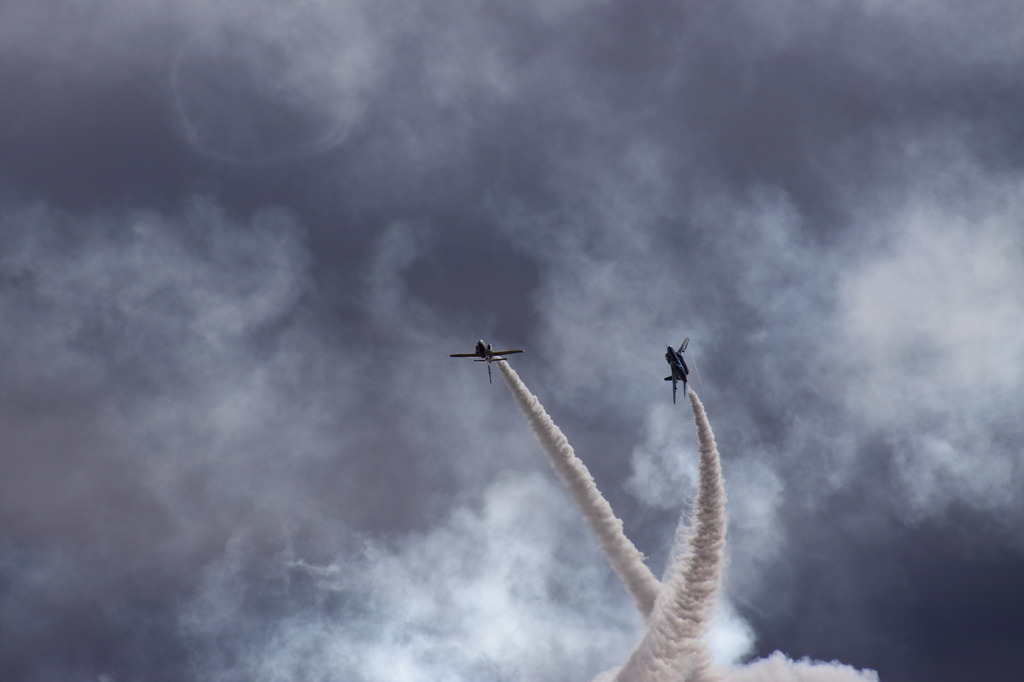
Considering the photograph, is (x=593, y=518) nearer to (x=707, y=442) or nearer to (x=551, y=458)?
(x=551, y=458)

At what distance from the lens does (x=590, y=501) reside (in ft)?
495

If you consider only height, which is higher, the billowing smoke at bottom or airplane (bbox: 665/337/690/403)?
airplane (bbox: 665/337/690/403)

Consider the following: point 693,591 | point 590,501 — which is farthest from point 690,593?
point 590,501

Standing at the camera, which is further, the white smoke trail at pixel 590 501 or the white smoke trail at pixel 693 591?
the white smoke trail at pixel 590 501

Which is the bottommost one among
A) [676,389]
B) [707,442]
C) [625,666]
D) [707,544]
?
[625,666]

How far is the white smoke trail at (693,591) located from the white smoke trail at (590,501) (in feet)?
20.5

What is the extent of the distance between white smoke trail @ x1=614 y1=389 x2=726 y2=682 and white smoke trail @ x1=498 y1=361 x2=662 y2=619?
246 inches

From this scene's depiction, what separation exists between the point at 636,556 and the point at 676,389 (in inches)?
1187

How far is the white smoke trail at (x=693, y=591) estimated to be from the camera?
140m

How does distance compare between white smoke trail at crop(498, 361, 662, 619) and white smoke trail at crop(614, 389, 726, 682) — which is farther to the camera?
white smoke trail at crop(498, 361, 662, 619)

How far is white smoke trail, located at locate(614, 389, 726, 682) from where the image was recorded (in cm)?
14025

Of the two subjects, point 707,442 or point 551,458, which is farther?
point 551,458

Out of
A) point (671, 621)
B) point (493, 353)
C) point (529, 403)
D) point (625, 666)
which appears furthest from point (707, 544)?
point (493, 353)

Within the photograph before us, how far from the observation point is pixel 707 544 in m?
140
